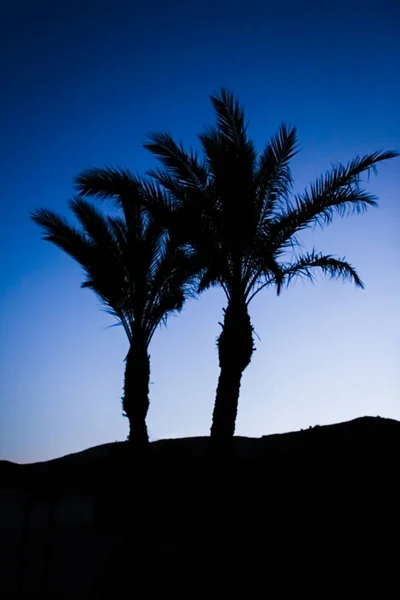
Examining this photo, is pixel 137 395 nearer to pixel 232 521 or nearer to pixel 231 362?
pixel 231 362

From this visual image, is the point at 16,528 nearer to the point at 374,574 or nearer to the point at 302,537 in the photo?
the point at 302,537

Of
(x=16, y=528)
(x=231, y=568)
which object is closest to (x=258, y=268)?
(x=231, y=568)

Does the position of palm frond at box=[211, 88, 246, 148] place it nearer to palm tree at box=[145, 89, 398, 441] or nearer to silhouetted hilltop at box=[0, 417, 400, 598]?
palm tree at box=[145, 89, 398, 441]

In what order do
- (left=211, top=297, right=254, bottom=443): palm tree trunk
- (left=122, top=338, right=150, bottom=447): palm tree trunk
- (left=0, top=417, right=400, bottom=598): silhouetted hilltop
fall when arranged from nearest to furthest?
(left=0, top=417, right=400, bottom=598): silhouetted hilltop, (left=211, top=297, right=254, bottom=443): palm tree trunk, (left=122, top=338, right=150, bottom=447): palm tree trunk

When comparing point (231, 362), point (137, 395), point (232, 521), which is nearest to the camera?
point (232, 521)

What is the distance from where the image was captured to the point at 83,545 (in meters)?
9.59

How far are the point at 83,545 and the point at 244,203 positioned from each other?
7.25 m

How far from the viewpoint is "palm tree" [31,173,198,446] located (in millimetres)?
14578

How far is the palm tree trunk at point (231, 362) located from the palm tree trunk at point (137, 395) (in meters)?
3.73

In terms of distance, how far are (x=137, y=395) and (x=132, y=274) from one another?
10.8ft

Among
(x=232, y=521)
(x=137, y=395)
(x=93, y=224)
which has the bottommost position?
(x=232, y=521)

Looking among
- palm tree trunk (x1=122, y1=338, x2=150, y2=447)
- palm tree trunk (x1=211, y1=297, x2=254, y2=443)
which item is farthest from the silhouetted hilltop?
palm tree trunk (x1=122, y1=338, x2=150, y2=447)

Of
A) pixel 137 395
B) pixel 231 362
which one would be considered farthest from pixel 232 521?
pixel 137 395

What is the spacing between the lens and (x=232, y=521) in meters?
10.9
